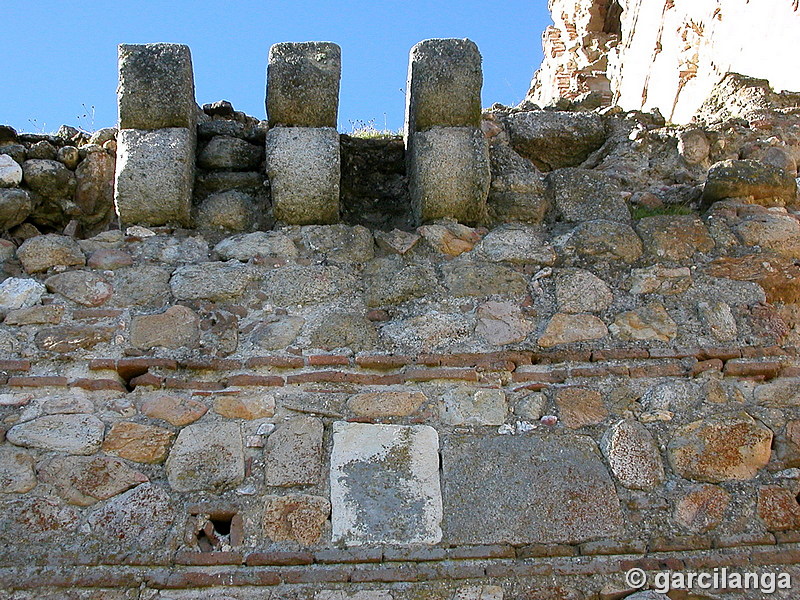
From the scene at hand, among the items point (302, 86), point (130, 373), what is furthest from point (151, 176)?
point (130, 373)

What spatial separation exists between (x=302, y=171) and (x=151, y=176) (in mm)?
605

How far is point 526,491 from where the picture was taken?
2.90m

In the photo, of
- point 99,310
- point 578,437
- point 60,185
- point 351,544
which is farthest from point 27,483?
point 578,437

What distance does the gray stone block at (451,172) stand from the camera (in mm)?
3590

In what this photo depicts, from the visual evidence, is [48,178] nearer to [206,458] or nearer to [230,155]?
[230,155]

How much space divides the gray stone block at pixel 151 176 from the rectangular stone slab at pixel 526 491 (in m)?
1.50

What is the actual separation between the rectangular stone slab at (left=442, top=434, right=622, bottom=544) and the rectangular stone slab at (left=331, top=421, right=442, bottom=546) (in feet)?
0.19

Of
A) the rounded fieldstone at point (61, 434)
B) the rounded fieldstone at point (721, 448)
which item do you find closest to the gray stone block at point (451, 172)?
the rounded fieldstone at point (721, 448)

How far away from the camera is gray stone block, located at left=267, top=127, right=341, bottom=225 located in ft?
11.7

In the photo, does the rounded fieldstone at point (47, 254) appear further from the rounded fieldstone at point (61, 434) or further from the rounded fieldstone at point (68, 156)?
the rounded fieldstone at point (61, 434)

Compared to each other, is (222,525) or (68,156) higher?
(68,156)

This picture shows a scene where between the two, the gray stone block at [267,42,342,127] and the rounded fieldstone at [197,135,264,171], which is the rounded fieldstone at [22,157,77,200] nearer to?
the rounded fieldstone at [197,135,264,171]

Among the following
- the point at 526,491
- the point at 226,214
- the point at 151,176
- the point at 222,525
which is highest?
the point at 151,176

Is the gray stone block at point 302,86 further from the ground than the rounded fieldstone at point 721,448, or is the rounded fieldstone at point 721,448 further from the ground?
the gray stone block at point 302,86
